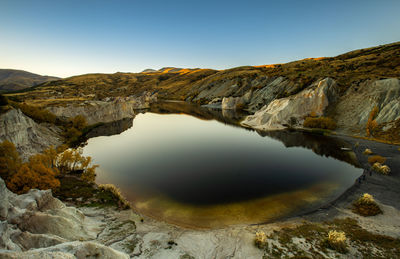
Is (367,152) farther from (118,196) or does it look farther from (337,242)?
(118,196)

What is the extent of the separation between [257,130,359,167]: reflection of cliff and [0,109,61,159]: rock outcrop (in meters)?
52.8

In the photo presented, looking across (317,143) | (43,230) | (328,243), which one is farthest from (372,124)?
(43,230)

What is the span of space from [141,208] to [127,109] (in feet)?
259

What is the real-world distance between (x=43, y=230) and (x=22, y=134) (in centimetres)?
2904

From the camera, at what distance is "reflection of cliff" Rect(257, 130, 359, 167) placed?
39.1 meters

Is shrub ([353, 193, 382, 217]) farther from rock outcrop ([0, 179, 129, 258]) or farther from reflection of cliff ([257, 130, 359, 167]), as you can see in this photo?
rock outcrop ([0, 179, 129, 258])

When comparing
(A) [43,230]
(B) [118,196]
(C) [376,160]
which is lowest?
(B) [118,196]

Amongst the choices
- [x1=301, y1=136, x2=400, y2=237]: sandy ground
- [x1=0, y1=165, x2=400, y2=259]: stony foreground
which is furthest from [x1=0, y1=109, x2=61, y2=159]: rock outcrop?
[x1=301, y1=136, x2=400, y2=237]: sandy ground

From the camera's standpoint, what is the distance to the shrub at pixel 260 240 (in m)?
15.3

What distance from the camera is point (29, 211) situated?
517 inches

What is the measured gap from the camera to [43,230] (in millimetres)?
12922

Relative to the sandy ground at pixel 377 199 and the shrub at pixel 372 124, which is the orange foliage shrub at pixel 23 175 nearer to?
the sandy ground at pixel 377 199

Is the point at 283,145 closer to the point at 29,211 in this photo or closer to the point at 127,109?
the point at 29,211

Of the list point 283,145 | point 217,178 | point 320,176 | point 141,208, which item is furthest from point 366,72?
point 141,208
